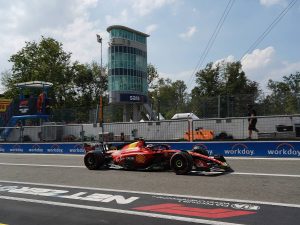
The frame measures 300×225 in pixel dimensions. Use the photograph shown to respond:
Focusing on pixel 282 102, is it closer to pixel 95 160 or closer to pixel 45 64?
A: pixel 95 160

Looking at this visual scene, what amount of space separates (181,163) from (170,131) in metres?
9.43

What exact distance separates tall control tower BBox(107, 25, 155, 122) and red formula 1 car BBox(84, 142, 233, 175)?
54.9 meters

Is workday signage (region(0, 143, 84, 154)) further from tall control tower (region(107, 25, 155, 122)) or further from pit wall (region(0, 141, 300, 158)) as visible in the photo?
tall control tower (region(107, 25, 155, 122))

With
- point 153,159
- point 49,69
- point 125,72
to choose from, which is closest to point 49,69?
point 49,69

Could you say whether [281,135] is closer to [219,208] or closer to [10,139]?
[219,208]

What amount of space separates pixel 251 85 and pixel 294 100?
58.5m

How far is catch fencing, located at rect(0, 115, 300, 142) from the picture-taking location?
1759 cm

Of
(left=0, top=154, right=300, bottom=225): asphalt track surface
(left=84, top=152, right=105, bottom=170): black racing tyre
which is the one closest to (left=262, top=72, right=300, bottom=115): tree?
(left=0, top=154, right=300, bottom=225): asphalt track surface

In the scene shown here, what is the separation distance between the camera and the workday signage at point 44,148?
850 inches

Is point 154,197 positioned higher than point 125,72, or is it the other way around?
point 125,72

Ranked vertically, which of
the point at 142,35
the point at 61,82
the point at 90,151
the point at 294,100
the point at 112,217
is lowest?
the point at 112,217

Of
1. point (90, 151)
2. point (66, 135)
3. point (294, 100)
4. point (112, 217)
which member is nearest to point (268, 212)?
point (112, 217)

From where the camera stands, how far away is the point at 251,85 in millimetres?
79062

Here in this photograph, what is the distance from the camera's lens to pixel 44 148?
2339 centimetres
